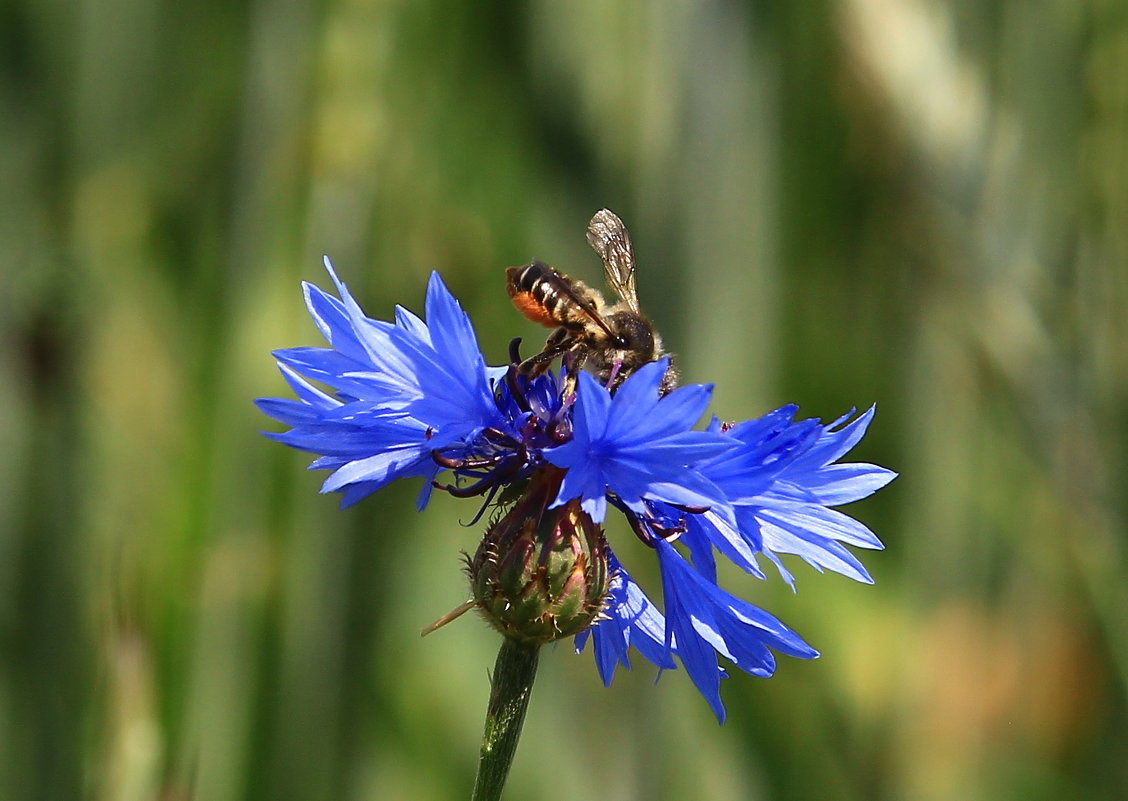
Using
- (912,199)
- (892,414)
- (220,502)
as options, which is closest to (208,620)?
(220,502)

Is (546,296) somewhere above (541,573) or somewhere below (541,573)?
above

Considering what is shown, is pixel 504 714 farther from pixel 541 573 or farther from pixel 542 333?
pixel 542 333

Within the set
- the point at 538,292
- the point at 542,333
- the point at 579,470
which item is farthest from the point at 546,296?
the point at 542,333

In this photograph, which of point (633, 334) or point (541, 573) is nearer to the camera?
point (541, 573)

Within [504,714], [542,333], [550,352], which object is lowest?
[504,714]

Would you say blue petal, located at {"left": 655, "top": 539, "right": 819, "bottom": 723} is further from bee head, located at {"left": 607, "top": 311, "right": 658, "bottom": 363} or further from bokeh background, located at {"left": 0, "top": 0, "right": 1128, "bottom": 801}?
bokeh background, located at {"left": 0, "top": 0, "right": 1128, "bottom": 801}

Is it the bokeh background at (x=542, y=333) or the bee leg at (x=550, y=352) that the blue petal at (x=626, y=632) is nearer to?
the bee leg at (x=550, y=352)

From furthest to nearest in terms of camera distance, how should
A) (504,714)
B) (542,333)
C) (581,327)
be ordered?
(542,333)
(581,327)
(504,714)
